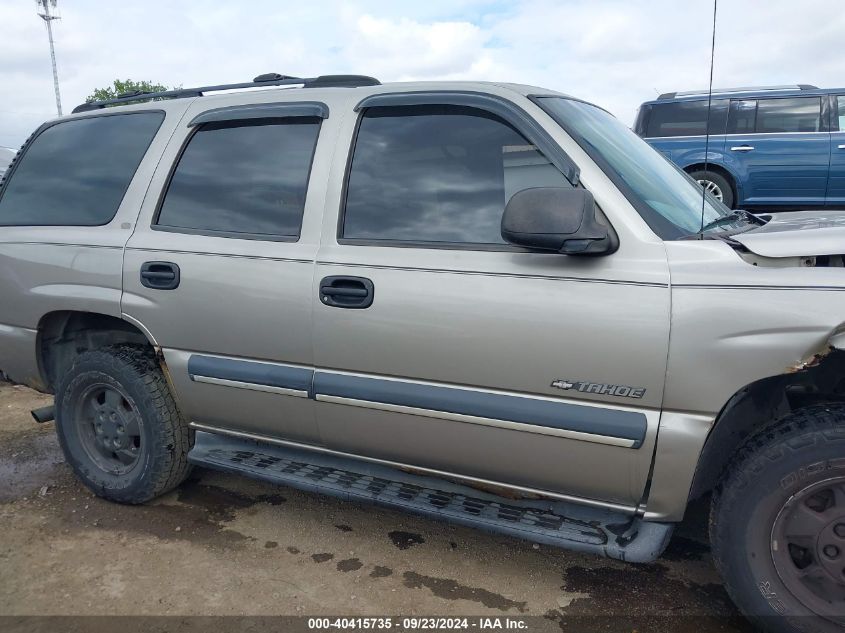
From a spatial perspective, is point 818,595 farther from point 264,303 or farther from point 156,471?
point 156,471

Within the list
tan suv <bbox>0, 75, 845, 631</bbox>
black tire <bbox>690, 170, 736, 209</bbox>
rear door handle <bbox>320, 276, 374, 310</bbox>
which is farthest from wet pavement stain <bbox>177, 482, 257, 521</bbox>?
black tire <bbox>690, 170, 736, 209</bbox>

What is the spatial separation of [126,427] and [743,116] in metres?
8.80

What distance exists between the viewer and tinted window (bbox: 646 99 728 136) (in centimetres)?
927

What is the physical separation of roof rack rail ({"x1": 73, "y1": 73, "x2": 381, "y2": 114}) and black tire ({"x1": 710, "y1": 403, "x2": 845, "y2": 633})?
2.11 m

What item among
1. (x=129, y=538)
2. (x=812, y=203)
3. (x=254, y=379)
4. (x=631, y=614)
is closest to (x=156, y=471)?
(x=129, y=538)

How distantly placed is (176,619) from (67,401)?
1405mm

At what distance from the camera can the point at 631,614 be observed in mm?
2516

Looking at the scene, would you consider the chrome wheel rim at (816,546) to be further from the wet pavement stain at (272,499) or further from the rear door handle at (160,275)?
the rear door handle at (160,275)

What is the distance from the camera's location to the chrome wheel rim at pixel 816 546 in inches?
84.2

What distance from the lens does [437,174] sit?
2619 mm

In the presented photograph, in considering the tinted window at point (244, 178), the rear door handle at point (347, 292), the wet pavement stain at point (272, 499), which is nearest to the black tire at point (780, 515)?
the rear door handle at point (347, 292)

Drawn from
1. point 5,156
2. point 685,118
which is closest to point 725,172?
point 685,118

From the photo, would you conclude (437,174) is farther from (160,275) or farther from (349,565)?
(349,565)

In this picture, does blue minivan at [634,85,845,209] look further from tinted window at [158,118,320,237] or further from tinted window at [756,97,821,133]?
tinted window at [158,118,320,237]
